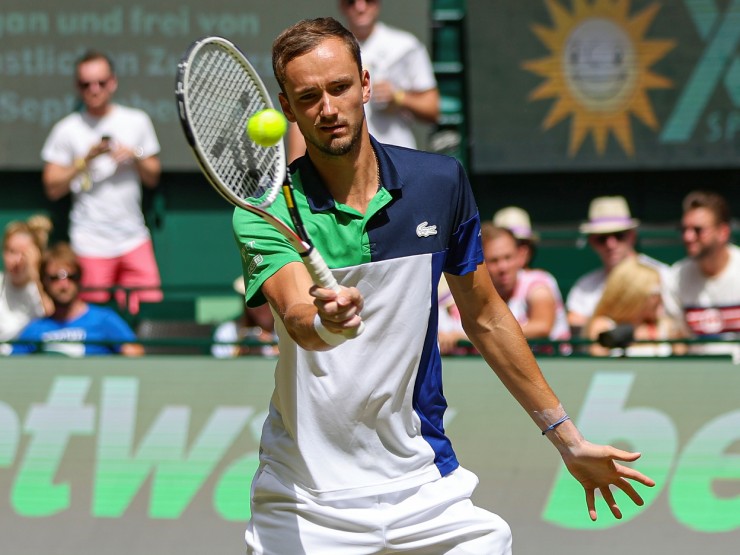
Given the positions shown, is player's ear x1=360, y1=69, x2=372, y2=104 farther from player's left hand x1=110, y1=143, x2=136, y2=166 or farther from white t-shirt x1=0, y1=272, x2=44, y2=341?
player's left hand x1=110, y1=143, x2=136, y2=166

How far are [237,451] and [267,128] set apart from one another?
3538mm

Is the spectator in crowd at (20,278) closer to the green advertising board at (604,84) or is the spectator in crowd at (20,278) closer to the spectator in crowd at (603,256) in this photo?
the green advertising board at (604,84)

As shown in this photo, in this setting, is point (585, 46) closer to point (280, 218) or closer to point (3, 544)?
point (3, 544)

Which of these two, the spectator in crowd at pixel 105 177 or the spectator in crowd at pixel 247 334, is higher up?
the spectator in crowd at pixel 105 177

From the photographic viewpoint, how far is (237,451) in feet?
21.3

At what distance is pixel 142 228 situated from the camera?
28.4 ft

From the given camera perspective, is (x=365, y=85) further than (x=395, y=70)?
No

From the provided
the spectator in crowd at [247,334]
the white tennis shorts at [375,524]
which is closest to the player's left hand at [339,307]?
the white tennis shorts at [375,524]

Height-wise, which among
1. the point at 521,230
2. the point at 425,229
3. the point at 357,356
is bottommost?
the point at 521,230

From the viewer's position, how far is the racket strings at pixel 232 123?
11.4 ft

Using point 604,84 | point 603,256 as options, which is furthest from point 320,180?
point 604,84

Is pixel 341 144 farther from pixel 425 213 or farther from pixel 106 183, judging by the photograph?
pixel 106 183

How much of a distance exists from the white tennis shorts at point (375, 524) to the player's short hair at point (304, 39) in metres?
1.15

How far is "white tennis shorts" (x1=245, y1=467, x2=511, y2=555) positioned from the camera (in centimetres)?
352
